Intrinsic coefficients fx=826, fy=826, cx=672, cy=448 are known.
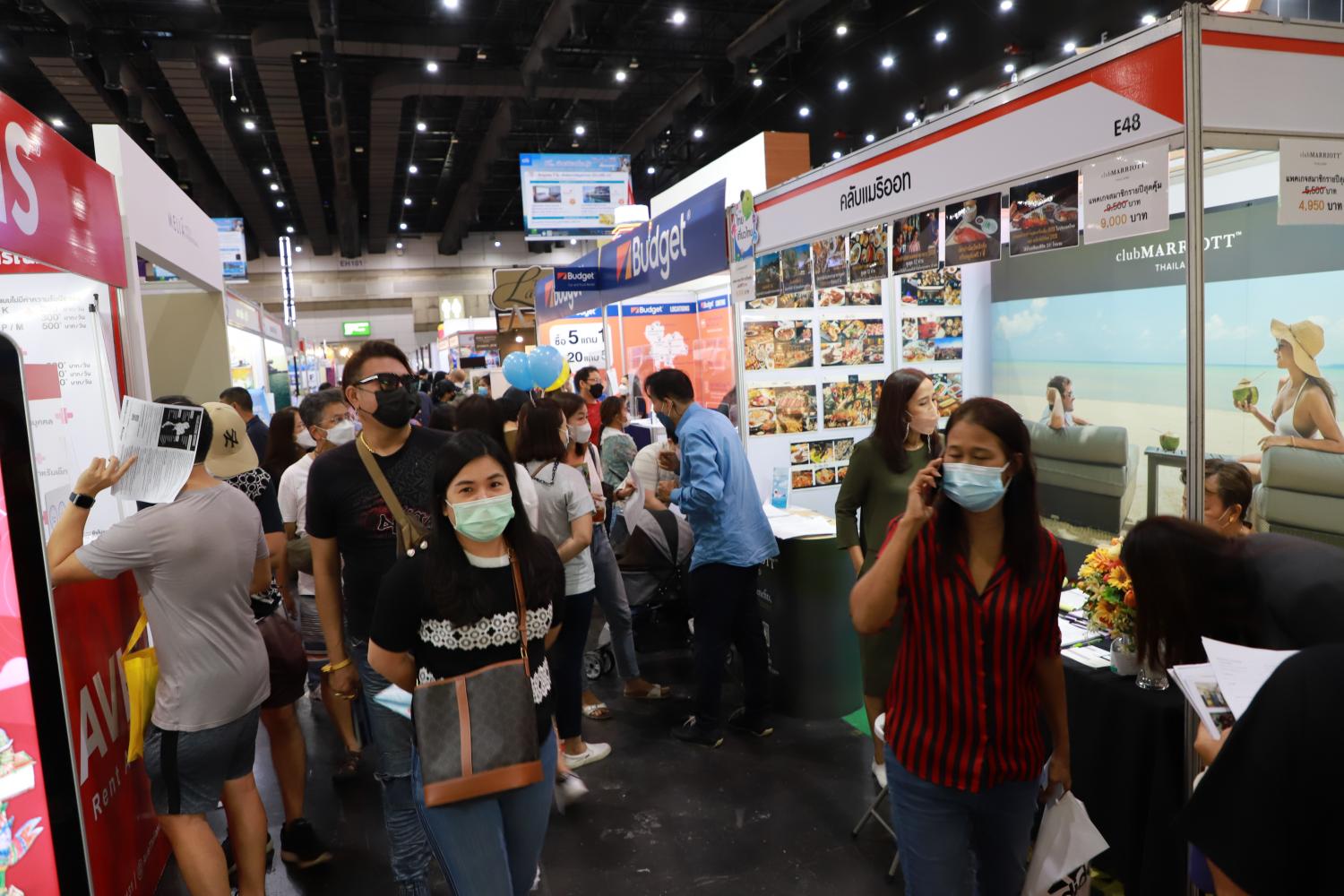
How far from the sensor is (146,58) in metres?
10.8

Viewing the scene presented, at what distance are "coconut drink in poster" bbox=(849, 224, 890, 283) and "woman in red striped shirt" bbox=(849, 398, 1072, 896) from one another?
6.00ft

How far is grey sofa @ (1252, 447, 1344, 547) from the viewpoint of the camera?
3846 millimetres

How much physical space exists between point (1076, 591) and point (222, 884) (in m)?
3.06

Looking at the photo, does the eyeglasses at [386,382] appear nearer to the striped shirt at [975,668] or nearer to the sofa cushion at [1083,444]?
the striped shirt at [975,668]

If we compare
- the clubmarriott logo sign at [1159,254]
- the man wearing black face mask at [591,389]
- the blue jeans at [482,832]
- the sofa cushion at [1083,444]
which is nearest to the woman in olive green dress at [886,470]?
the blue jeans at [482,832]

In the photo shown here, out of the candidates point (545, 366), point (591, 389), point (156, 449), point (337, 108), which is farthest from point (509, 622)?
point (337, 108)

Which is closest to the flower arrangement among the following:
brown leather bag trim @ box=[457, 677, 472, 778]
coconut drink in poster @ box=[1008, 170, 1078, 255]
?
coconut drink in poster @ box=[1008, 170, 1078, 255]

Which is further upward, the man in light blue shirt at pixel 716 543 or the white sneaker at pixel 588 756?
the man in light blue shirt at pixel 716 543

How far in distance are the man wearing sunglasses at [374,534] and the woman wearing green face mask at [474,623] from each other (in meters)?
0.52

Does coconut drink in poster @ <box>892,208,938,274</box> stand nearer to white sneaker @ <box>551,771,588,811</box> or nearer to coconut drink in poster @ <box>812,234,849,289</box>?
coconut drink in poster @ <box>812,234,849,289</box>

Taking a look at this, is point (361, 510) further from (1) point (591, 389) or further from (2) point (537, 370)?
(1) point (591, 389)

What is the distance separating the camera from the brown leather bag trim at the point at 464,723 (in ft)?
5.69

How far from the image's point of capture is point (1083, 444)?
530 cm

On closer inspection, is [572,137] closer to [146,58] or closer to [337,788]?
[146,58]
